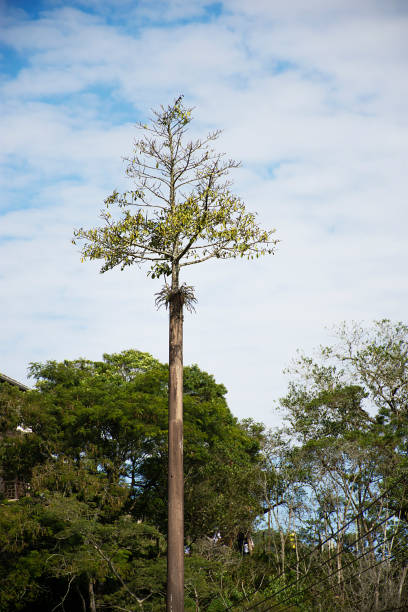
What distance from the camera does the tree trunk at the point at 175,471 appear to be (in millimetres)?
8109

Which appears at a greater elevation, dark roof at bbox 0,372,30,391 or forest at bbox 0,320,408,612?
dark roof at bbox 0,372,30,391

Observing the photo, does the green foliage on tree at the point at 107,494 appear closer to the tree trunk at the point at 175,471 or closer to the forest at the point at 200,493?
the forest at the point at 200,493

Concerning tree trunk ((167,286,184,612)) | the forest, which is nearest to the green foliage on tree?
the forest

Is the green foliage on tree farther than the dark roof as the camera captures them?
No

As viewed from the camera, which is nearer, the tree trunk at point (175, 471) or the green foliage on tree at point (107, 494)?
the tree trunk at point (175, 471)

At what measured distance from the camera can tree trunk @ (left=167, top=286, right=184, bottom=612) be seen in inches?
319

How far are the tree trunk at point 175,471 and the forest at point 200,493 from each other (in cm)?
724

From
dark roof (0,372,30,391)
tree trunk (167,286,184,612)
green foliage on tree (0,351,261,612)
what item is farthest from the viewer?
dark roof (0,372,30,391)

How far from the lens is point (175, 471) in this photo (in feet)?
28.5

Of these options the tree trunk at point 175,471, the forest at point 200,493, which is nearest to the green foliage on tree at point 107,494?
the forest at point 200,493

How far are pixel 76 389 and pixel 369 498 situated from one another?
438 inches

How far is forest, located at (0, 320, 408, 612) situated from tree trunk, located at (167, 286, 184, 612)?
724cm

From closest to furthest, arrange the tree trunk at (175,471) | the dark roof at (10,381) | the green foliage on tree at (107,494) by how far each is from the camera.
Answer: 1. the tree trunk at (175,471)
2. the green foliage on tree at (107,494)
3. the dark roof at (10,381)

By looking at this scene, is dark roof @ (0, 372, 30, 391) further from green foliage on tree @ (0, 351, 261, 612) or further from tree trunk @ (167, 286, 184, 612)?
tree trunk @ (167, 286, 184, 612)
